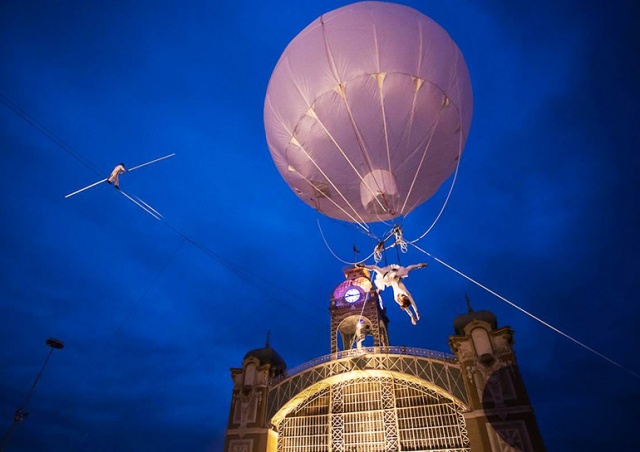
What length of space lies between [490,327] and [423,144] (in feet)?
44.1

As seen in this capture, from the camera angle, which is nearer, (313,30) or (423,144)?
(313,30)

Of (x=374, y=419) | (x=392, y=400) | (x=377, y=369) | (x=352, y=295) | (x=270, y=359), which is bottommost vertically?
(x=374, y=419)

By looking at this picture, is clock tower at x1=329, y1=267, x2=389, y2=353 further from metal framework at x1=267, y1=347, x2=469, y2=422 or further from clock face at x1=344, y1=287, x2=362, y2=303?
metal framework at x1=267, y1=347, x2=469, y2=422

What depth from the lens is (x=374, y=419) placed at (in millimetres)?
20094

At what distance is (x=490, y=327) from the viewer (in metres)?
18.2

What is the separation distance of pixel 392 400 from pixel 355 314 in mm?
8153

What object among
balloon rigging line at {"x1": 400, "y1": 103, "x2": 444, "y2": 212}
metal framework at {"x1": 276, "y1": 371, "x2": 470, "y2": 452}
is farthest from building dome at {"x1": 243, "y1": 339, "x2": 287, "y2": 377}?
balloon rigging line at {"x1": 400, "y1": 103, "x2": 444, "y2": 212}

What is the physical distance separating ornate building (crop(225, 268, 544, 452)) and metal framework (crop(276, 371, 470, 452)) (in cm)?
5

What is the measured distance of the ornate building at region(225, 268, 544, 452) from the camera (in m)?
16.4

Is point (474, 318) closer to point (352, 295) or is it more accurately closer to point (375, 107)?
point (352, 295)

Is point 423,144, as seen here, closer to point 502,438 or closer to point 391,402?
point 502,438

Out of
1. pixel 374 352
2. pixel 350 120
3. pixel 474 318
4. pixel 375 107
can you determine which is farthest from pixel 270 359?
pixel 375 107

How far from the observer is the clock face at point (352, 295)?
93.9 ft

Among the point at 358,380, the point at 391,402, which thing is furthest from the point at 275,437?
the point at 391,402
